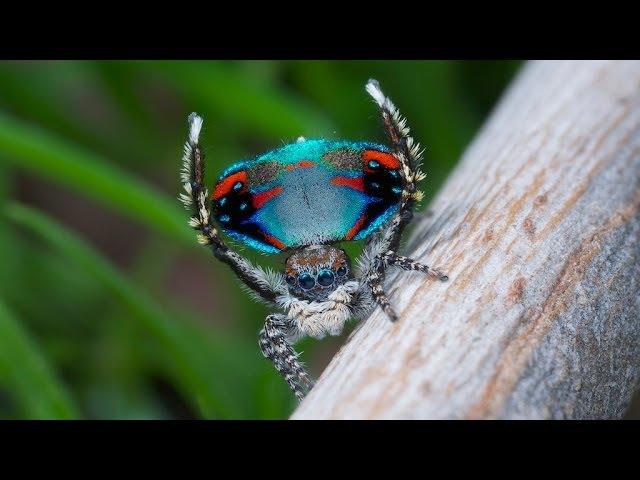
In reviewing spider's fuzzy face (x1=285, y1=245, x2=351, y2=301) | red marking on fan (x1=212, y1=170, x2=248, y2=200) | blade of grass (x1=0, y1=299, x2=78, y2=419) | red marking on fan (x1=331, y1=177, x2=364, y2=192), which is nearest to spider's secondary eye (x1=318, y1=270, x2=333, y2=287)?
spider's fuzzy face (x1=285, y1=245, x2=351, y2=301)

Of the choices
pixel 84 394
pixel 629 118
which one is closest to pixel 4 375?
pixel 84 394

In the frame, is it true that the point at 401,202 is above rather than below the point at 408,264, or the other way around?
above

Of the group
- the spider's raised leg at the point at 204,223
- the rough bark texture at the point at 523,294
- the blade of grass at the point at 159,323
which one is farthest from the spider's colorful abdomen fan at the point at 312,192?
the blade of grass at the point at 159,323

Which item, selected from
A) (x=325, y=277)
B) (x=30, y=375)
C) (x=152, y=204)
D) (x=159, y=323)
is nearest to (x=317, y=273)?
(x=325, y=277)

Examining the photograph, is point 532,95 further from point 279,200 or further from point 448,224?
point 279,200

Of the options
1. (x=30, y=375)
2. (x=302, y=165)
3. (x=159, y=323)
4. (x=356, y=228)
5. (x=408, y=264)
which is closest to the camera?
(x=408, y=264)

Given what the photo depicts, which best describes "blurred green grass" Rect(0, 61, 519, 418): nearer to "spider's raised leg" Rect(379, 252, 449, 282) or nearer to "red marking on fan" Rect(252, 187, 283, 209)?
"red marking on fan" Rect(252, 187, 283, 209)

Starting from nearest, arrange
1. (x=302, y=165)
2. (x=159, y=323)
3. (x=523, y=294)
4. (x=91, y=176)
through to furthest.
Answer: (x=523, y=294) < (x=302, y=165) < (x=159, y=323) < (x=91, y=176)

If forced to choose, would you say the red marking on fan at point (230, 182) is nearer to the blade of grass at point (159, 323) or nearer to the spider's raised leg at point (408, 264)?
the spider's raised leg at point (408, 264)

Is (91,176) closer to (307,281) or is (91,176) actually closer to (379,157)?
(307,281)
